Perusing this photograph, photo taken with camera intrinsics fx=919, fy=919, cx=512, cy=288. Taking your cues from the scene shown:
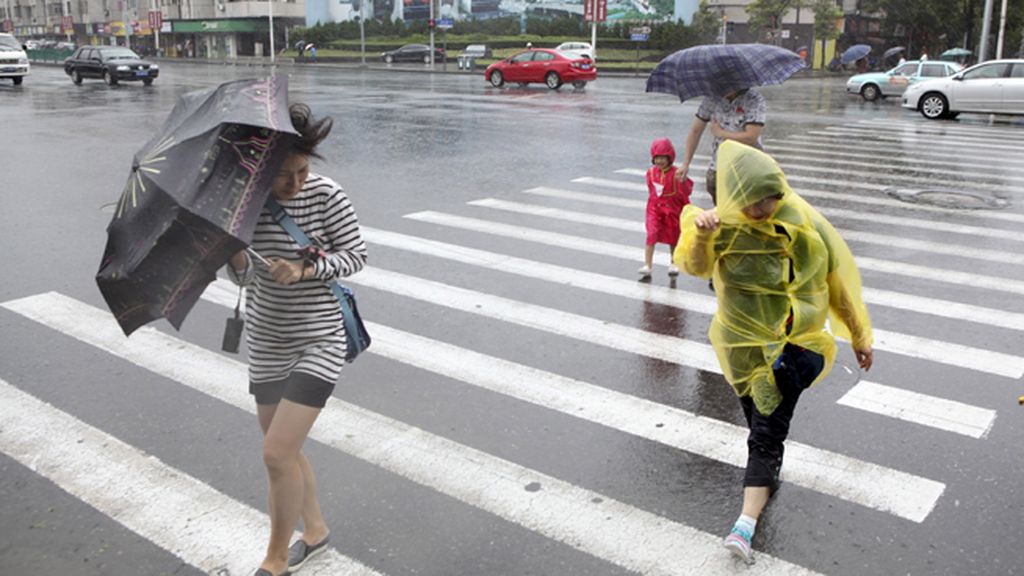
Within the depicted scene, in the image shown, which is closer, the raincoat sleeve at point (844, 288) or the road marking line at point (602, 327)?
the raincoat sleeve at point (844, 288)

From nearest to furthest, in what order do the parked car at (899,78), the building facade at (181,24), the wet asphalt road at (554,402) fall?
the wet asphalt road at (554,402) → the parked car at (899,78) → the building facade at (181,24)

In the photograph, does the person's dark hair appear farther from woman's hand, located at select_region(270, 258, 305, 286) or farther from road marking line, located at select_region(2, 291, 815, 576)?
road marking line, located at select_region(2, 291, 815, 576)

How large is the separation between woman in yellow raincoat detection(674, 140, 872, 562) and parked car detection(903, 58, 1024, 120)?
20766 mm

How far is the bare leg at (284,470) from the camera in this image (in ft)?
10.4

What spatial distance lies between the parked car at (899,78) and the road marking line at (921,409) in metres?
25.7

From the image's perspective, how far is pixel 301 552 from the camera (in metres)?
3.58

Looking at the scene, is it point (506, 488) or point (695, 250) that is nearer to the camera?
point (695, 250)

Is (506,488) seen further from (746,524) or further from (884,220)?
(884,220)

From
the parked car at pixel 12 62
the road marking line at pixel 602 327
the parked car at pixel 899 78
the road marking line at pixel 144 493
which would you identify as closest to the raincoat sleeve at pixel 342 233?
the road marking line at pixel 144 493

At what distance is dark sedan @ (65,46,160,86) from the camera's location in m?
35.7

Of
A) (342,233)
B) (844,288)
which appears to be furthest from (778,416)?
(342,233)

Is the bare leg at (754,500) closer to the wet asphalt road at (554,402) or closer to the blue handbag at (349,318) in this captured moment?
the wet asphalt road at (554,402)

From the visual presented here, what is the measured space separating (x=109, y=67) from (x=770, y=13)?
129 feet

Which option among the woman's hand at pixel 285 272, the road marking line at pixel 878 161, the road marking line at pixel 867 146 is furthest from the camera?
the road marking line at pixel 867 146
